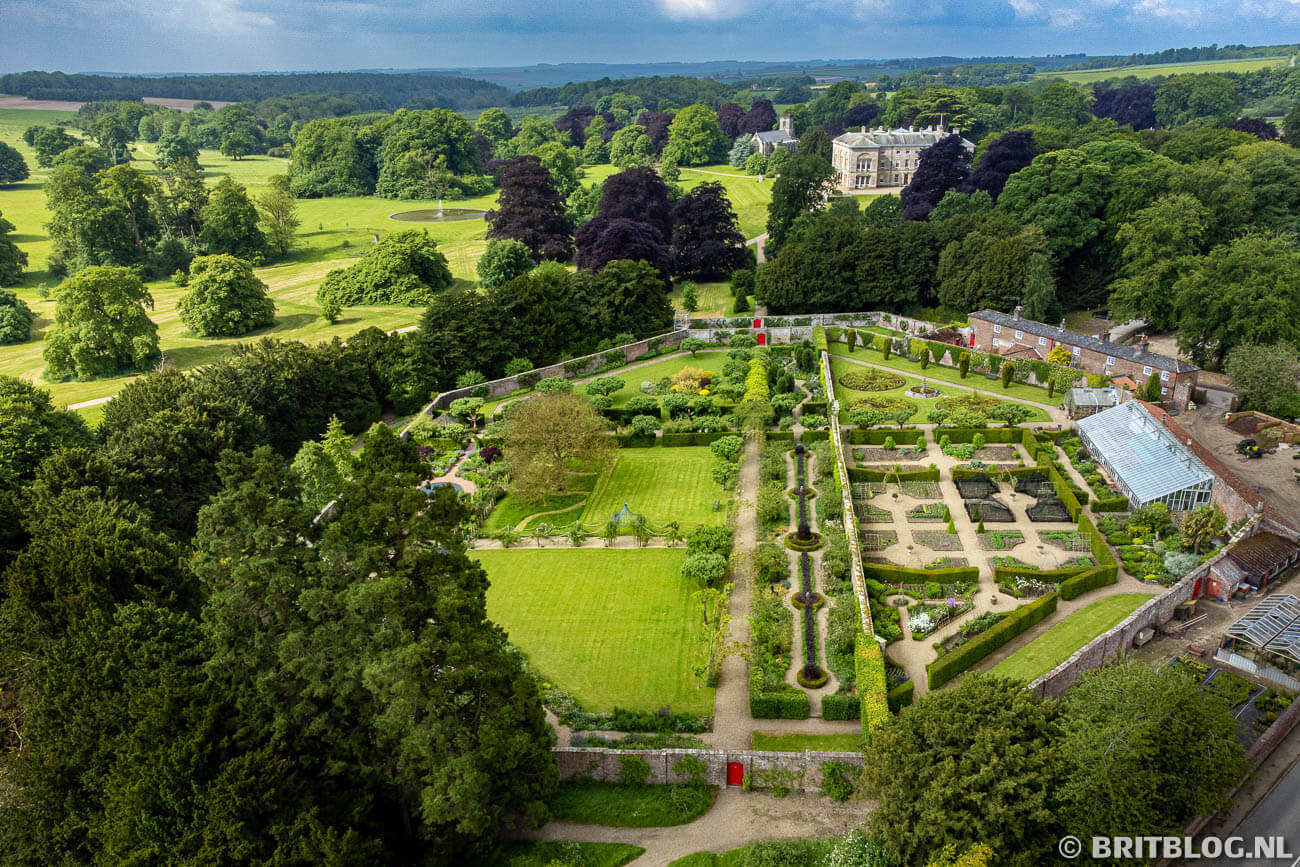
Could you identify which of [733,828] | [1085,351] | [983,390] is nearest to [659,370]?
[983,390]

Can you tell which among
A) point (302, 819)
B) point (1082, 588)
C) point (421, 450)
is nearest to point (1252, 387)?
point (1082, 588)

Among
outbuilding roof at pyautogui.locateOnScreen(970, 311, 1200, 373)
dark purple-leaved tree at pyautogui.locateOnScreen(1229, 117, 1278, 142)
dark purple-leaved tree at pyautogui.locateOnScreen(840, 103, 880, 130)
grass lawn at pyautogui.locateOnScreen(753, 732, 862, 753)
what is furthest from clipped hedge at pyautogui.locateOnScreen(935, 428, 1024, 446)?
dark purple-leaved tree at pyautogui.locateOnScreen(840, 103, 880, 130)

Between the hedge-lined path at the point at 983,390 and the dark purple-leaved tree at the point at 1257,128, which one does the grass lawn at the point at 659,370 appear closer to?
the hedge-lined path at the point at 983,390

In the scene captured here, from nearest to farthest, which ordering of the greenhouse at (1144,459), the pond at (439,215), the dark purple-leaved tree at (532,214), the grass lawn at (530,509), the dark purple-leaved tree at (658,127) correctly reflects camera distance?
the greenhouse at (1144,459)
the grass lawn at (530,509)
the dark purple-leaved tree at (532,214)
the pond at (439,215)
the dark purple-leaved tree at (658,127)

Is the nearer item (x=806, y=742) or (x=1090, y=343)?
(x=806, y=742)

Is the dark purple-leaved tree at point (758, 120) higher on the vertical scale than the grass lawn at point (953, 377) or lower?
higher

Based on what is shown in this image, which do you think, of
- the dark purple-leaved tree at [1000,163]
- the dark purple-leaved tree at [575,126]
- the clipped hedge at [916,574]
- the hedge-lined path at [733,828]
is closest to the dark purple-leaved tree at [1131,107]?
the dark purple-leaved tree at [1000,163]

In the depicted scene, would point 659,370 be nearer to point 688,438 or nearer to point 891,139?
point 688,438
